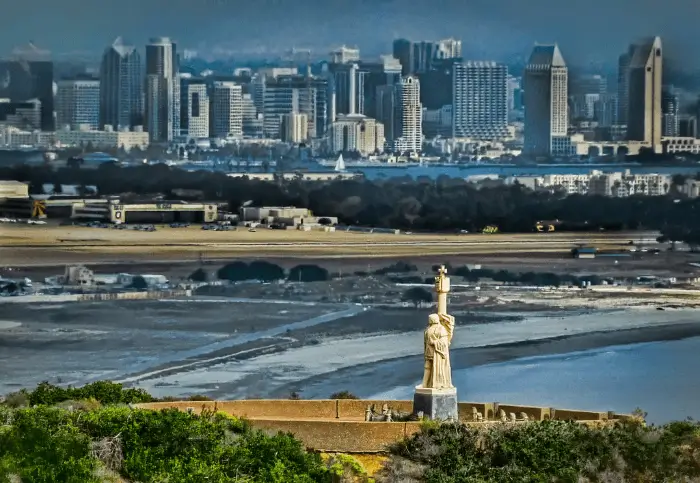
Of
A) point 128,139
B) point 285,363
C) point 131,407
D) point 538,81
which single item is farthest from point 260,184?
point 131,407

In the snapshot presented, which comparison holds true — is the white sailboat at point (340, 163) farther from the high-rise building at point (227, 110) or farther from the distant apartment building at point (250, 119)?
the high-rise building at point (227, 110)

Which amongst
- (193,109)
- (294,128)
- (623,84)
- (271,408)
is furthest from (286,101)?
(271,408)

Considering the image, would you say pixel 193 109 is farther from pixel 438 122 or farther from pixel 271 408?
pixel 271 408

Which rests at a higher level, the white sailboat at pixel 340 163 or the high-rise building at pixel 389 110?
the high-rise building at pixel 389 110

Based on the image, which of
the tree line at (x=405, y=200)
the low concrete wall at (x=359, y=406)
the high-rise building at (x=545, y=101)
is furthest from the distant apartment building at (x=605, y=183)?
the low concrete wall at (x=359, y=406)

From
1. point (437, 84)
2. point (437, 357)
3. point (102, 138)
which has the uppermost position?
point (437, 84)

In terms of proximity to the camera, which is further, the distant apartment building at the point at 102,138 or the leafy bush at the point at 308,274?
the distant apartment building at the point at 102,138

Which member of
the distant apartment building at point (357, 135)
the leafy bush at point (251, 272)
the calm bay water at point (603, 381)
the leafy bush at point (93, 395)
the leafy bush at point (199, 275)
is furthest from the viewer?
the distant apartment building at point (357, 135)
